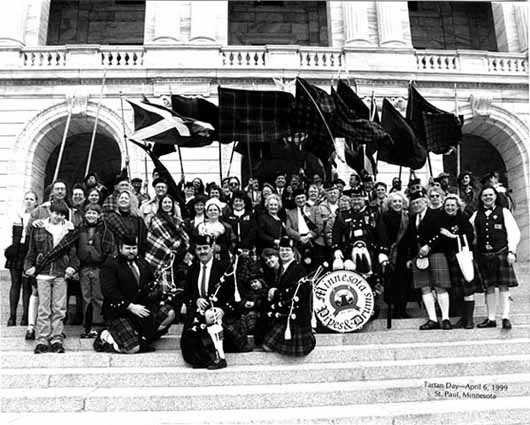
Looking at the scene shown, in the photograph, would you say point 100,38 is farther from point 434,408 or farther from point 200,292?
point 434,408

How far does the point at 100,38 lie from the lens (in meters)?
20.4

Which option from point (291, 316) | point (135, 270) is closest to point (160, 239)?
point (135, 270)

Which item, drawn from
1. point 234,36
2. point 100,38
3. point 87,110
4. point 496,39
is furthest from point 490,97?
point 100,38

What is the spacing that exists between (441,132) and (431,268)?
4014 millimetres

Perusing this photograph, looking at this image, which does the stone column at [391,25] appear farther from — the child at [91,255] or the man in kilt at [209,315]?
the child at [91,255]

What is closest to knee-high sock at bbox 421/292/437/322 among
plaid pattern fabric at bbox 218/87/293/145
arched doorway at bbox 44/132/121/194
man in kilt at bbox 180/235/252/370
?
man in kilt at bbox 180/235/252/370

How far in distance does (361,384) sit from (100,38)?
19.6m

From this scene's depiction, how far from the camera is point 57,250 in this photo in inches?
255

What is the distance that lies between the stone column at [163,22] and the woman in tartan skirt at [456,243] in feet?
42.4

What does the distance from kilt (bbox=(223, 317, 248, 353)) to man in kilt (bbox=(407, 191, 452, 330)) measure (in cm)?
273

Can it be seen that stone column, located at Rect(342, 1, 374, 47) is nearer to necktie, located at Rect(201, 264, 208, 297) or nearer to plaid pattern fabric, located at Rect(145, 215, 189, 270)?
plaid pattern fabric, located at Rect(145, 215, 189, 270)

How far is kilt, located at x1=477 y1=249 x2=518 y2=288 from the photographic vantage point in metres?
6.80

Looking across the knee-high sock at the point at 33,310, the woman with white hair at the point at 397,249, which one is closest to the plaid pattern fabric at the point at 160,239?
the knee-high sock at the point at 33,310

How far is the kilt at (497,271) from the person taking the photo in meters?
6.80
